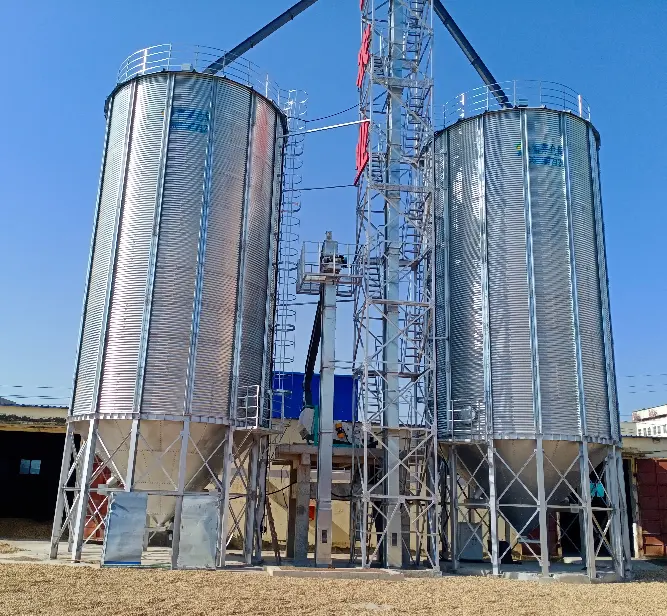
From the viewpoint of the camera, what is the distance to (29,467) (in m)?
38.1

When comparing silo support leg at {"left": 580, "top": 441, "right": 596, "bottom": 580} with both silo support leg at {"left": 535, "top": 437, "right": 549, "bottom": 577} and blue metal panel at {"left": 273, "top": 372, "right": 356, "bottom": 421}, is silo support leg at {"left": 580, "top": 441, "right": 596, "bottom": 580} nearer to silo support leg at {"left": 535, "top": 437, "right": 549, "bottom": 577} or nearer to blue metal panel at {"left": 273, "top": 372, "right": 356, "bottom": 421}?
silo support leg at {"left": 535, "top": 437, "right": 549, "bottom": 577}

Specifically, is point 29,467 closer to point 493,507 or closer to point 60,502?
point 60,502

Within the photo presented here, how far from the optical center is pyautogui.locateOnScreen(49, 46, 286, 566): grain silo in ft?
76.2

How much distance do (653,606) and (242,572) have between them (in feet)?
36.6

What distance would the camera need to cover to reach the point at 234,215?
85.1 feet

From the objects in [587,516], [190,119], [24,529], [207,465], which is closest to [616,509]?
[587,516]

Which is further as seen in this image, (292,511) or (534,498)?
(292,511)

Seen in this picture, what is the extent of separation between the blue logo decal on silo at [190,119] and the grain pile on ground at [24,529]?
18.5m

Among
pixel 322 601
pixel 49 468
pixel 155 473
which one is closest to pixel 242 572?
pixel 155 473

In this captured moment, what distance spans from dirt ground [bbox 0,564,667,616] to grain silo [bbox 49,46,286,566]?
138 inches

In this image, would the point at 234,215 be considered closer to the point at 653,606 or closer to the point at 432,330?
the point at 432,330

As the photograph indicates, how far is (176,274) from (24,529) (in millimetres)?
16866

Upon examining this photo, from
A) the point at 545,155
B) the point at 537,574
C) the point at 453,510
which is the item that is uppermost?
the point at 545,155

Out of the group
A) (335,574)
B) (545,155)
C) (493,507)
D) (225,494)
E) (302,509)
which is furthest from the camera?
(545,155)
